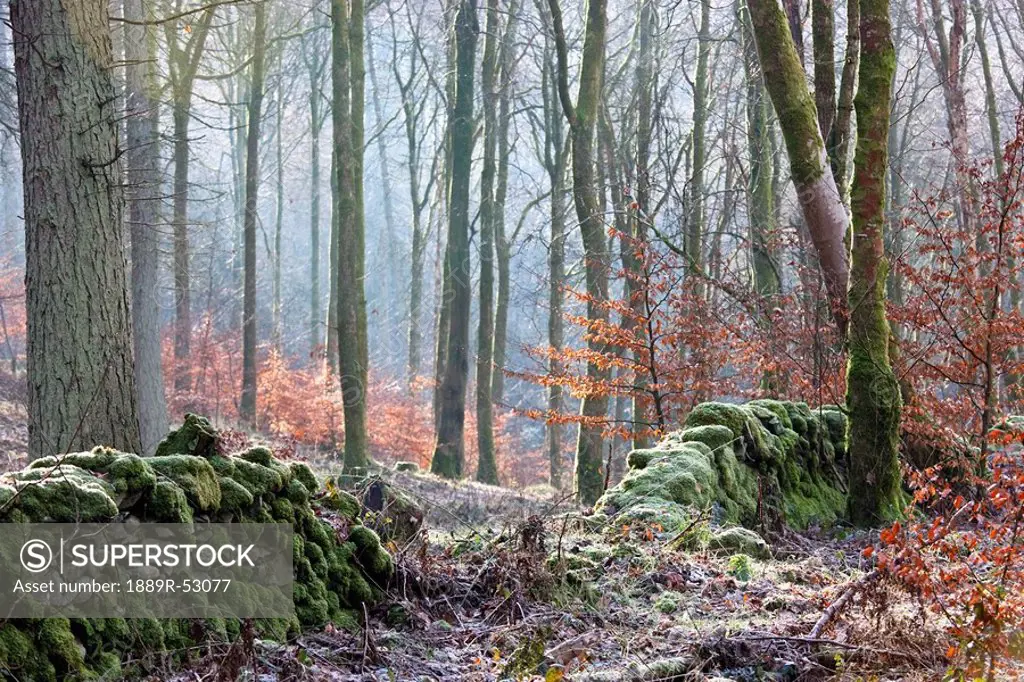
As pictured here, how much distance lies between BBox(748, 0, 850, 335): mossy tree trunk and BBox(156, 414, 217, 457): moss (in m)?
5.94

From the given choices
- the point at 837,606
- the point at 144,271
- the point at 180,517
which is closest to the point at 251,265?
the point at 144,271

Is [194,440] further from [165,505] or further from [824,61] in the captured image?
[824,61]

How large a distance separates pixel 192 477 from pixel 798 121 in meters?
6.49

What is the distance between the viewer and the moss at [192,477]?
13.2ft

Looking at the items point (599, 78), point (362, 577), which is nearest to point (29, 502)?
point (362, 577)

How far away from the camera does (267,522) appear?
174 inches

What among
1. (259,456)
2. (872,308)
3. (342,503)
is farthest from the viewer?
(872,308)

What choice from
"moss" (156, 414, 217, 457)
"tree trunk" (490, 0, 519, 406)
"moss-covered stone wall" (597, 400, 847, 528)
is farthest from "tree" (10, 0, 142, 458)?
"tree trunk" (490, 0, 519, 406)

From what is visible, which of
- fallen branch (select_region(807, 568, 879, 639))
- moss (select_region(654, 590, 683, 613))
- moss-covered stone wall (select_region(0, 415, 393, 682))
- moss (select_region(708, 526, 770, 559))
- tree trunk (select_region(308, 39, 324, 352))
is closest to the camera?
moss-covered stone wall (select_region(0, 415, 393, 682))

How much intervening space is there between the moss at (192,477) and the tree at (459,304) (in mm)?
12568

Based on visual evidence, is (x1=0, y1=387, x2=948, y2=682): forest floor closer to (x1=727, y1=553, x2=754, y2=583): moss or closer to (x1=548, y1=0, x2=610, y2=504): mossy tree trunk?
(x1=727, y1=553, x2=754, y2=583): moss

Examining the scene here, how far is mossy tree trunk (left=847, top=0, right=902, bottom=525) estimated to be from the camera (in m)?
8.07

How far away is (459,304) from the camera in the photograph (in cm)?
1725

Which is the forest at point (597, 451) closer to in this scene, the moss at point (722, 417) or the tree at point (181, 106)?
the moss at point (722, 417)
